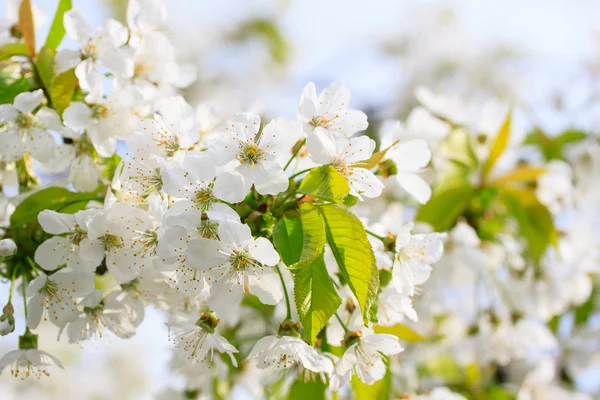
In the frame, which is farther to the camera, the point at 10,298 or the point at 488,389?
the point at 488,389

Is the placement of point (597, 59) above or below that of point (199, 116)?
below

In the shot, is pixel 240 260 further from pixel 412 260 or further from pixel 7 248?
pixel 7 248

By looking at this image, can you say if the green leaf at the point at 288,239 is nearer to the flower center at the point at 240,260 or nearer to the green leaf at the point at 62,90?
the flower center at the point at 240,260

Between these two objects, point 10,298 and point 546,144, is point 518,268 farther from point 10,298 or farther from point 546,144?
point 10,298

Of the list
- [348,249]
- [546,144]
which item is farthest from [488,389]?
[348,249]

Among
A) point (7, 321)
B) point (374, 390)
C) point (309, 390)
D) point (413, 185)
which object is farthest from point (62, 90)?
point (374, 390)

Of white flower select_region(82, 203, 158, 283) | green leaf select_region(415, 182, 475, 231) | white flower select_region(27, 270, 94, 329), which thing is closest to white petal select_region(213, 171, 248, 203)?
white flower select_region(82, 203, 158, 283)

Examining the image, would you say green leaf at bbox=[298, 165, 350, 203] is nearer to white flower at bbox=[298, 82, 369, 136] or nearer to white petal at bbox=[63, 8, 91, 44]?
white flower at bbox=[298, 82, 369, 136]
